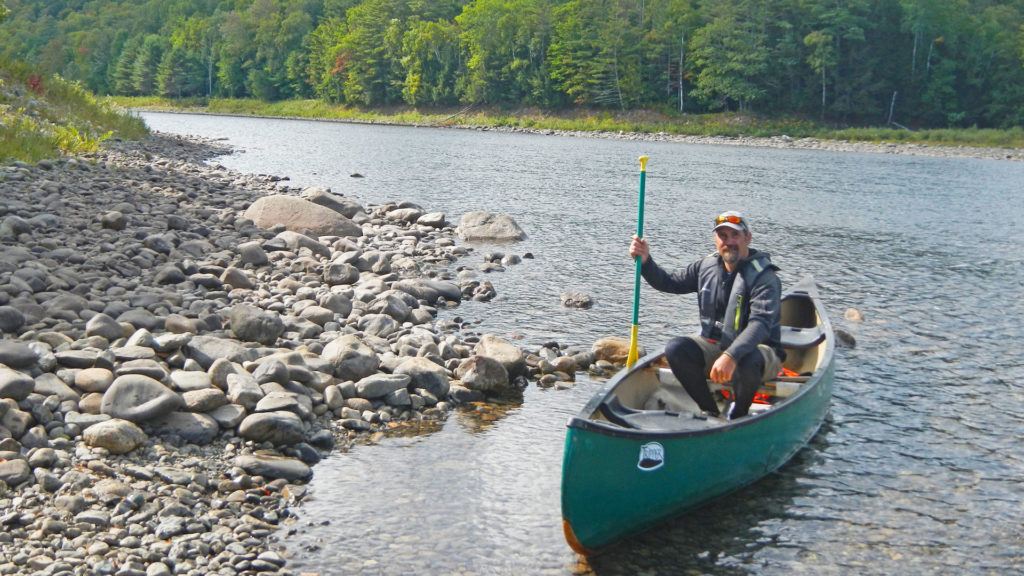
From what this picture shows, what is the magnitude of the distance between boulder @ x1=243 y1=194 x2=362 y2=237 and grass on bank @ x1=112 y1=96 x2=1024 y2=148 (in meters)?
59.0

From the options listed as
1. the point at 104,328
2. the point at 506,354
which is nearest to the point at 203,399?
the point at 104,328

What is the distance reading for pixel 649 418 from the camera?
819 cm

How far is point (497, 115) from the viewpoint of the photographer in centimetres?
9188

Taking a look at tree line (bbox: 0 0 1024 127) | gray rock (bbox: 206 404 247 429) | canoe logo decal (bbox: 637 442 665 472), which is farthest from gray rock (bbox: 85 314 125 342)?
tree line (bbox: 0 0 1024 127)

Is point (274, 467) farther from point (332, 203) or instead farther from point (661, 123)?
point (661, 123)

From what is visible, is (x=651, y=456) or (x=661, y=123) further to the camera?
(x=661, y=123)

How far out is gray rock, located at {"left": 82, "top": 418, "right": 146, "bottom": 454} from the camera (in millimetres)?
7516

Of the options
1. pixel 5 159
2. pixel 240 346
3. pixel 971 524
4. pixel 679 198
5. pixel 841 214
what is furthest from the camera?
pixel 679 198

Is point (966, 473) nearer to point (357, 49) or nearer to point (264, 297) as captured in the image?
point (264, 297)

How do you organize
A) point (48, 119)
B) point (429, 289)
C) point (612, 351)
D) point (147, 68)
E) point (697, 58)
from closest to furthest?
1. point (612, 351)
2. point (429, 289)
3. point (48, 119)
4. point (697, 58)
5. point (147, 68)

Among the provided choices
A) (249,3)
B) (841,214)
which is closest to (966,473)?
(841,214)

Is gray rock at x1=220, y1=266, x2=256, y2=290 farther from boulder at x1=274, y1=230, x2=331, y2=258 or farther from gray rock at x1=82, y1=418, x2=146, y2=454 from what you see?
gray rock at x1=82, y1=418, x2=146, y2=454

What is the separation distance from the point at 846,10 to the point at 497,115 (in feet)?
111

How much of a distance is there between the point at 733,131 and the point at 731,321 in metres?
69.9
